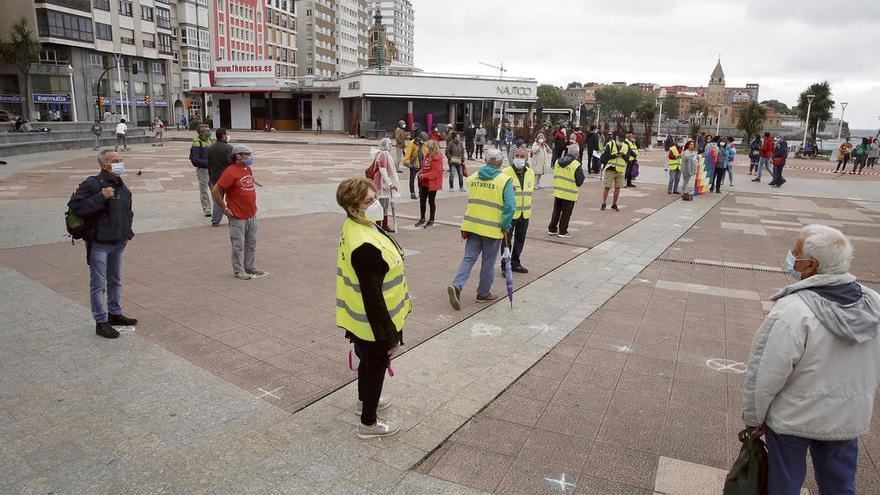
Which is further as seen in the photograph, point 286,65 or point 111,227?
point 286,65

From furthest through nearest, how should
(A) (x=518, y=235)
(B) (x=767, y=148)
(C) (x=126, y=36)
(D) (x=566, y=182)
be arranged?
(C) (x=126, y=36), (B) (x=767, y=148), (D) (x=566, y=182), (A) (x=518, y=235)

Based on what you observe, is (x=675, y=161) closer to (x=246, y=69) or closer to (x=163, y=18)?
(x=246, y=69)

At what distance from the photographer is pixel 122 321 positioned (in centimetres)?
585

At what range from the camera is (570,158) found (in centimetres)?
1079

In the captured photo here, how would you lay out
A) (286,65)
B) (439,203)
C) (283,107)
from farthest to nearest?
1. (286,65)
2. (283,107)
3. (439,203)

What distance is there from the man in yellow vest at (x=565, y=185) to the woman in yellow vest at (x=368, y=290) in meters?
7.30

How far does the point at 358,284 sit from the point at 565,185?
784cm

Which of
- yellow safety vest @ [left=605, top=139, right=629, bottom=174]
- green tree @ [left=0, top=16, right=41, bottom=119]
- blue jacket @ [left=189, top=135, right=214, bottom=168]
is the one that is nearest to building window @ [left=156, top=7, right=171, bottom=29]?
green tree @ [left=0, top=16, right=41, bottom=119]

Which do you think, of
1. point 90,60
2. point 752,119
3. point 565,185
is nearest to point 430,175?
point 565,185

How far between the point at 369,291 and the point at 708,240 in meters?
9.81

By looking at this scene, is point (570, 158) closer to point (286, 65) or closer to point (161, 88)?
point (161, 88)

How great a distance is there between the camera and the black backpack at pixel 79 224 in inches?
211

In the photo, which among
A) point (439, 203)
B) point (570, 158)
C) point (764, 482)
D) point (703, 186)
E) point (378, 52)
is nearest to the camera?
point (764, 482)

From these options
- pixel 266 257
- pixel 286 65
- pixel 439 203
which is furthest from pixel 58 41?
pixel 266 257
